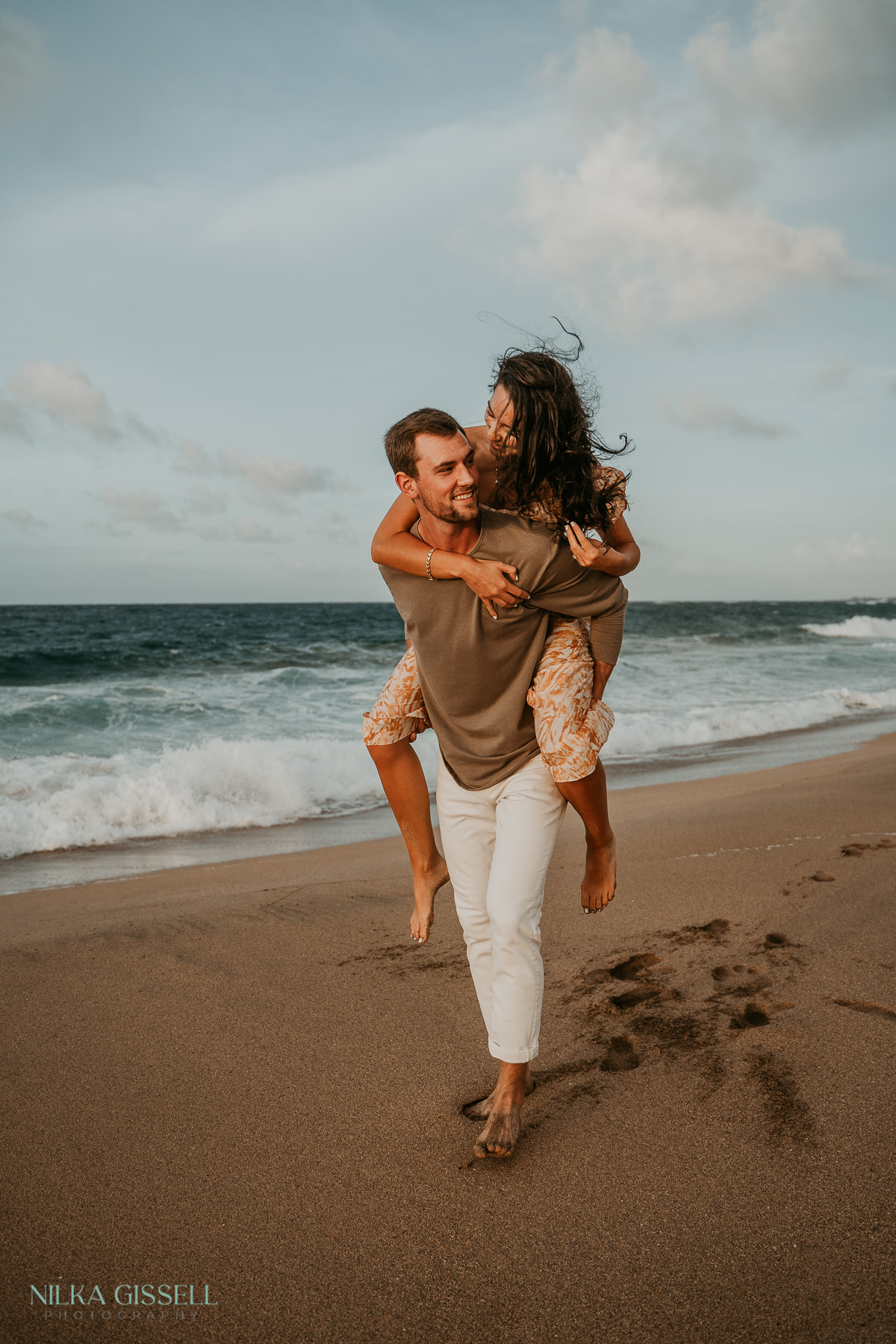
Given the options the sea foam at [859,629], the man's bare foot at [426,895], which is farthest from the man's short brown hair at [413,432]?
the sea foam at [859,629]

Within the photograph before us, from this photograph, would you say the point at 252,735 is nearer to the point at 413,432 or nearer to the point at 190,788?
the point at 190,788

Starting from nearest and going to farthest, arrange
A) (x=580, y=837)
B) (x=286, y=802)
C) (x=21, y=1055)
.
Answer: (x=21, y=1055)
(x=580, y=837)
(x=286, y=802)

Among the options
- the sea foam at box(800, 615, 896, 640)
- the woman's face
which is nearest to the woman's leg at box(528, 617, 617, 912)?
the woman's face

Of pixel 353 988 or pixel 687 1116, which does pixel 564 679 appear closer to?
pixel 687 1116

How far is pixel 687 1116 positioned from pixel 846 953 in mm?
1378

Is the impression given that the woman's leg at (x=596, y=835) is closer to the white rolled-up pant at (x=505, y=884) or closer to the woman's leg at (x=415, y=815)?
the white rolled-up pant at (x=505, y=884)

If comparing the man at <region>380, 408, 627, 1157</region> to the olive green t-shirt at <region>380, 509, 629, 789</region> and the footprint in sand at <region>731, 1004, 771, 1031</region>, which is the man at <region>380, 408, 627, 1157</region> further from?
the footprint in sand at <region>731, 1004, 771, 1031</region>

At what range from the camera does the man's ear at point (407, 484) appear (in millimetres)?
2562

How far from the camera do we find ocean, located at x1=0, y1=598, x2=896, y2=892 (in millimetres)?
7254

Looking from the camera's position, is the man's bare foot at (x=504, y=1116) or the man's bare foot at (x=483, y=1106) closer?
the man's bare foot at (x=504, y=1116)

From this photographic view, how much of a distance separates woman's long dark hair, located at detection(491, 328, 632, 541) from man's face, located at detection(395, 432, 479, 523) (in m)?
0.17

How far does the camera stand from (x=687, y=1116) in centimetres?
253

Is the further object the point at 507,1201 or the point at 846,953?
the point at 846,953

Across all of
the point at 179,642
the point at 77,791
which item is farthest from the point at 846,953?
the point at 179,642
